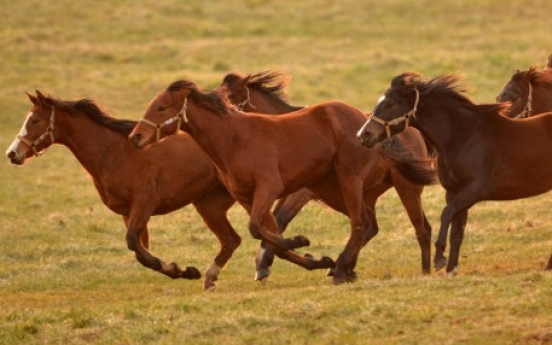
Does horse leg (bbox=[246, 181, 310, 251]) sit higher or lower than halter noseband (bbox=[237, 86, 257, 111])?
lower

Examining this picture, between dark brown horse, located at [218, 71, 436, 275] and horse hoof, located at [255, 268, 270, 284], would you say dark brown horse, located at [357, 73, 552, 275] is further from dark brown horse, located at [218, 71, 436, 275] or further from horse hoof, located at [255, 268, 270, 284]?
horse hoof, located at [255, 268, 270, 284]

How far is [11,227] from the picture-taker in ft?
76.5

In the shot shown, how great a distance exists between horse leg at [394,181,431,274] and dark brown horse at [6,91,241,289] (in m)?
2.13

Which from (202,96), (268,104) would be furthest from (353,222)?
(268,104)

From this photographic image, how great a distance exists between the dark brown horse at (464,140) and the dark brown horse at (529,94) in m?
3.82

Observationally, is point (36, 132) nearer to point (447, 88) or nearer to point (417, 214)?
point (417, 214)

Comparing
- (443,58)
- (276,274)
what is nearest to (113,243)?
(276,274)

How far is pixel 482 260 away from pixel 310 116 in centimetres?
345

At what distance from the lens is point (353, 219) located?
15.3 meters

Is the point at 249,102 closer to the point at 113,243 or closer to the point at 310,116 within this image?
the point at 310,116

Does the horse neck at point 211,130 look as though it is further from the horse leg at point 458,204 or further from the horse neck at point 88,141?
the horse leg at point 458,204

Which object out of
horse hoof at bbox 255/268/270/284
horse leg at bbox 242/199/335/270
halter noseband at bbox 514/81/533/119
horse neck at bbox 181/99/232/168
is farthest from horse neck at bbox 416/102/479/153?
halter noseband at bbox 514/81/533/119

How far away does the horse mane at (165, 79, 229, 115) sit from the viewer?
1489cm

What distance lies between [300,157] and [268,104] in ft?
9.51
